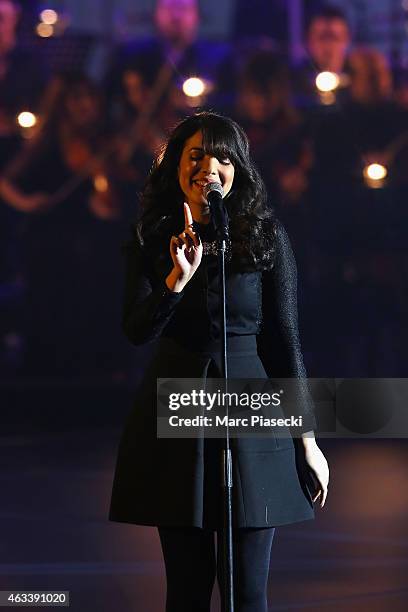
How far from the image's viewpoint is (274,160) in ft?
38.1

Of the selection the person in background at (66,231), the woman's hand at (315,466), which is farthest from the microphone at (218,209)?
the person in background at (66,231)

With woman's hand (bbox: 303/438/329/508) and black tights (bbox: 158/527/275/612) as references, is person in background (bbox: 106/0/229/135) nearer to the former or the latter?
woman's hand (bbox: 303/438/329/508)

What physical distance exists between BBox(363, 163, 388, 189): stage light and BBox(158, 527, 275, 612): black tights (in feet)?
29.7

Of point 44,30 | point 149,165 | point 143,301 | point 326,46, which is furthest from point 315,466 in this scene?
point 44,30

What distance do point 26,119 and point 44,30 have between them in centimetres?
88

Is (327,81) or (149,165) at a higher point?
(327,81)

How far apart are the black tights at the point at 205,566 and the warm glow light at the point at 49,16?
926 cm

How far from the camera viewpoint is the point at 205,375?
2.64m

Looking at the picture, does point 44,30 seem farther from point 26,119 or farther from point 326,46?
point 326,46

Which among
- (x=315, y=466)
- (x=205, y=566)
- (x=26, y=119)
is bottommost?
(x=205, y=566)

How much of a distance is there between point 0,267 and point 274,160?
9.42 ft

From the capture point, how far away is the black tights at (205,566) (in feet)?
8.58

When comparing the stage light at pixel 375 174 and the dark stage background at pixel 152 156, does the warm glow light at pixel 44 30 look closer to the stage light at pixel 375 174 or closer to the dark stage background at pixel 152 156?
the dark stage background at pixel 152 156

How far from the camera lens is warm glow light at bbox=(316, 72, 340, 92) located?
11.2 m
